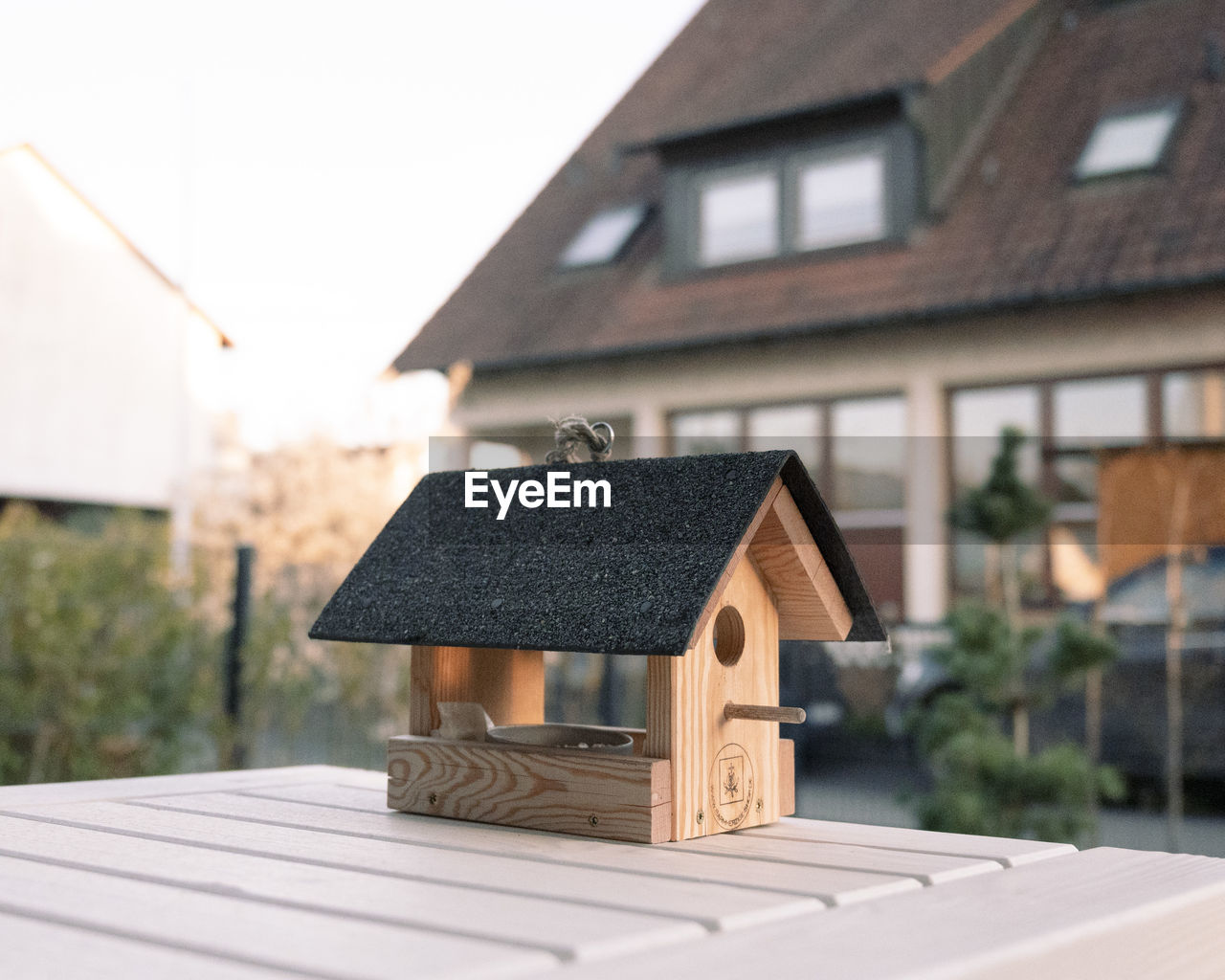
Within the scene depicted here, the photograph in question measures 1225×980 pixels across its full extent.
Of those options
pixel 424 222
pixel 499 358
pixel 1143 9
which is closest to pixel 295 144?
pixel 424 222

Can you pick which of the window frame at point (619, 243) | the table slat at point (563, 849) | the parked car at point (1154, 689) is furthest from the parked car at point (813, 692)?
the table slat at point (563, 849)

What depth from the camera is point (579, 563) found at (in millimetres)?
1575

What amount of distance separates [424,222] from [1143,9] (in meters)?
10.1

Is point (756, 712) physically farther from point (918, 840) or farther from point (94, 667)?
point (94, 667)

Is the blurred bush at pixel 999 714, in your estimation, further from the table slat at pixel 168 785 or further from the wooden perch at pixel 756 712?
the wooden perch at pixel 756 712

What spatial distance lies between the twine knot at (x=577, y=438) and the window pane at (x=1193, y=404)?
7.75 metres

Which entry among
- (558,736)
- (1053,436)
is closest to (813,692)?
(1053,436)

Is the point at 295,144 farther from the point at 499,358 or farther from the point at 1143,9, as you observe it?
the point at 1143,9

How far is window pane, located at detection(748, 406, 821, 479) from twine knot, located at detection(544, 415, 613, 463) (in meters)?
8.48

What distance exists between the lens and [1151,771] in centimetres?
688

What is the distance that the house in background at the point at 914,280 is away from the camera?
8.91 m

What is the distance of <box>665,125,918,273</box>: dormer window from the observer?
33.0 ft

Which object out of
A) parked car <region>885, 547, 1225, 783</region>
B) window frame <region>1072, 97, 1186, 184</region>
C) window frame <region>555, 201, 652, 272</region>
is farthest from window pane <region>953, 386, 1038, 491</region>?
window frame <region>555, 201, 652, 272</region>

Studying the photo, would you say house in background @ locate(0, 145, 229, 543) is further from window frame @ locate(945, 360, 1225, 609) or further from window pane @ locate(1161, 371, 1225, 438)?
window pane @ locate(1161, 371, 1225, 438)
